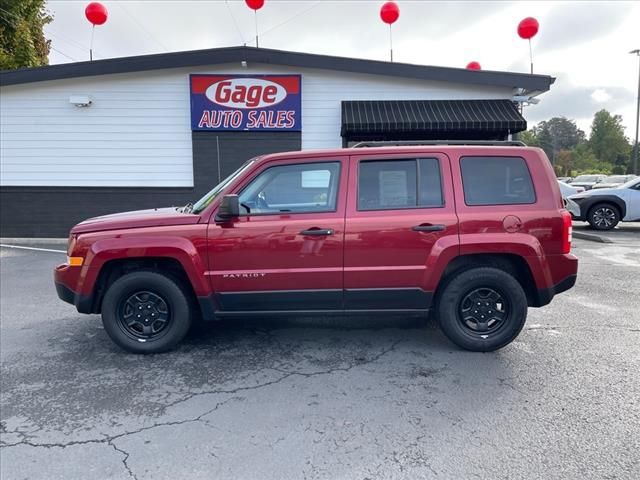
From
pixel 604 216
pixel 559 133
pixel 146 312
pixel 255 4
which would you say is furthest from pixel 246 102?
pixel 559 133

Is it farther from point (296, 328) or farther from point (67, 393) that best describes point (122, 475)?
point (296, 328)

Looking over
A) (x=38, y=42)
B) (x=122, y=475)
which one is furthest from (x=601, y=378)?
(x=38, y=42)

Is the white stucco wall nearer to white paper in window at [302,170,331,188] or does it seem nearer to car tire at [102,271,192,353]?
white paper in window at [302,170,331,188]

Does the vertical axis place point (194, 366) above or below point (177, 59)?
below

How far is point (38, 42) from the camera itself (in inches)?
785

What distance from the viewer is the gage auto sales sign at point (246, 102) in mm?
10398

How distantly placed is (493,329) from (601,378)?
912mm

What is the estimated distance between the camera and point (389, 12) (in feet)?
36.8

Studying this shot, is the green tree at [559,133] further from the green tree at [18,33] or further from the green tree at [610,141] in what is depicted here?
the green tree at [18,33]

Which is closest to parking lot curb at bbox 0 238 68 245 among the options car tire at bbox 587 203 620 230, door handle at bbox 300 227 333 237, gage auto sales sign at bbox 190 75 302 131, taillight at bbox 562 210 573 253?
gage auto sales sign at bbox 190 75 302 131

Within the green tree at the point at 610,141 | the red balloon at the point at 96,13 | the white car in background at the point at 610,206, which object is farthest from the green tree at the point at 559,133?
the red balloon at the point at 96,13

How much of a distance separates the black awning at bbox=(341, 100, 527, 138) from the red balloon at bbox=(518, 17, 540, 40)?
183 cm

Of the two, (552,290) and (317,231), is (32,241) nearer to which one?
(317,231)

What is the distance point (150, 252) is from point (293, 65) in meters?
7.77
